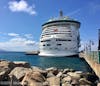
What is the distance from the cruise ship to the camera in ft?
205

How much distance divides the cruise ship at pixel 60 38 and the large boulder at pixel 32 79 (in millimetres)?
48107

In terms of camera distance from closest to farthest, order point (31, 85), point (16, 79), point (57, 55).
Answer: point (31, 85), point (16, 79), point (57, 55)

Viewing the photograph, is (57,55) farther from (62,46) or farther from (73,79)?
(73,79)

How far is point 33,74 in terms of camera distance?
14.2 m

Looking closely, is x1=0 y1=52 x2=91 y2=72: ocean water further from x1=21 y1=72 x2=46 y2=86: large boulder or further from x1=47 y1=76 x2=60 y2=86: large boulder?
x1=21 y1=72 x2=46 y2=86: large boulder

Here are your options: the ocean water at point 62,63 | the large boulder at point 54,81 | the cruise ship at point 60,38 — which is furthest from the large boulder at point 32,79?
the cruise ship at point 60,38

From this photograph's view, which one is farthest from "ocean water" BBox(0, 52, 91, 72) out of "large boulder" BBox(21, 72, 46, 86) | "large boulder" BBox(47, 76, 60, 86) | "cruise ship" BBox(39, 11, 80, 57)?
"large boulder" BBox(21, 72, 46, 86)

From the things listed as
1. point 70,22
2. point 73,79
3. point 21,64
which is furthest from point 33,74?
point 70,22

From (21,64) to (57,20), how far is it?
1983 inches

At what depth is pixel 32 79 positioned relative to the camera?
13656 mm

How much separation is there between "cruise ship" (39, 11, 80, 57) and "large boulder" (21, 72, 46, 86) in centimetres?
4811

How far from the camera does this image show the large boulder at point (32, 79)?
13.0 meters

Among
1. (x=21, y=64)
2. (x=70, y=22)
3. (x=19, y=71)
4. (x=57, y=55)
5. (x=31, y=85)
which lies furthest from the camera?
(x=70, y=22)

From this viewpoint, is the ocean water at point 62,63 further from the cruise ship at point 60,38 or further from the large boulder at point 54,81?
the large boulder at point 54,81
